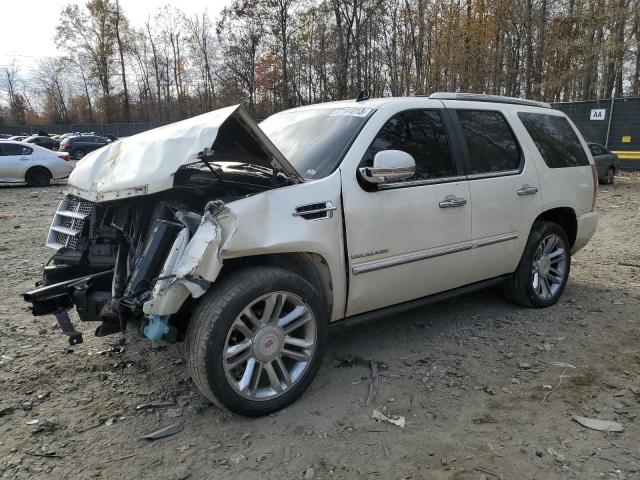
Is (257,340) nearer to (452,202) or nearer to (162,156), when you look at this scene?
(162,156)

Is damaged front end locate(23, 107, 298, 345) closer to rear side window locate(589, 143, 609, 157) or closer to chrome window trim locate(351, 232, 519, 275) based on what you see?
chrome window trim locate(351, 232, 519, 275)

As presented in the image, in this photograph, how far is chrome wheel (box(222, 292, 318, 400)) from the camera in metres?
2.75

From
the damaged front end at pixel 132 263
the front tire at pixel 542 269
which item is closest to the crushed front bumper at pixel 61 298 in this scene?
the damaged front end at pixel 132 263

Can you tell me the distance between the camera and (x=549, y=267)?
185 inches

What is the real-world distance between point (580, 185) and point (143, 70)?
58872 mm

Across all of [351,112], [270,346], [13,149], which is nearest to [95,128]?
[13,149]

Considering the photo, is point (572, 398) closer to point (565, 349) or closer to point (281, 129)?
point (565, 349)

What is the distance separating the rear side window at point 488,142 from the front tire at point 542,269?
29.7 inches

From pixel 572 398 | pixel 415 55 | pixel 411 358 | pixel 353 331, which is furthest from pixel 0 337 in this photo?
pixel 415 55

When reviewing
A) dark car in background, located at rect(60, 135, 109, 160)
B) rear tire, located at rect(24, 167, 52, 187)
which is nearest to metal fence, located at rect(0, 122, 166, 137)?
dark car in background, located at rect(60, 135, 109, 160)

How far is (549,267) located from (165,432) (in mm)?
3755

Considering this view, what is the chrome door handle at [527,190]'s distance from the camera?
417 cm

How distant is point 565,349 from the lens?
385 cm

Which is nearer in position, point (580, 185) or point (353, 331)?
point (353, 331)
